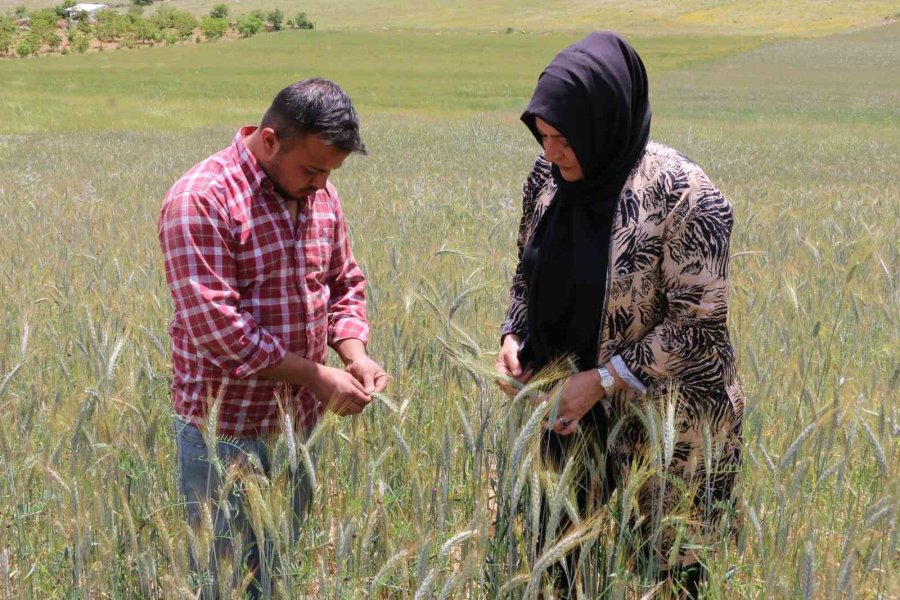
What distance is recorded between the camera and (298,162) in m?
1.91

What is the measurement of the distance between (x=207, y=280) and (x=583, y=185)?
85cm

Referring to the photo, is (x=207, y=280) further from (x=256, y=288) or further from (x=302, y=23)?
(x=302, y=23)

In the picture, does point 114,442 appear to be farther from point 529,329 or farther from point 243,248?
point 529,329

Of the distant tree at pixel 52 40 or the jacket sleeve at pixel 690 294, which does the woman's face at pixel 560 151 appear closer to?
the jacket sleeve at pixel 690 294

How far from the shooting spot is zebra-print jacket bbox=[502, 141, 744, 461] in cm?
190

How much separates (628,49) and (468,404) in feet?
3.61

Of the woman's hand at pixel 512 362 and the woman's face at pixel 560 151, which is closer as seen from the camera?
the woman's face at pixel 560 151

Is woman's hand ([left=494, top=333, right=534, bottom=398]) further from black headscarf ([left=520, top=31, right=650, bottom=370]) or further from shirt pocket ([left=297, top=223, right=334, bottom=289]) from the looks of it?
shirt pocket ([left=297, top=223, right=334, bottom=289])

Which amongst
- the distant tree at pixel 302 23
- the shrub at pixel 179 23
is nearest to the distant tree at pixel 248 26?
the shrub at pixel 179 23

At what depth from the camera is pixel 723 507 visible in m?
1.92

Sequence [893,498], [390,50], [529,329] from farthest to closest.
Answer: [390,50], [529,329], [893,498]

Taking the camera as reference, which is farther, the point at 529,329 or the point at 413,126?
the point at 413,126

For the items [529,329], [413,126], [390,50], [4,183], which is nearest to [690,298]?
[529,329]

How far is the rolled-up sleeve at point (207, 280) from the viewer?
185 centimetres
